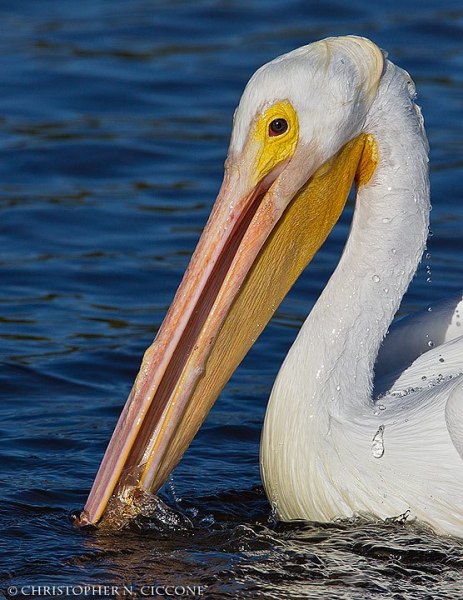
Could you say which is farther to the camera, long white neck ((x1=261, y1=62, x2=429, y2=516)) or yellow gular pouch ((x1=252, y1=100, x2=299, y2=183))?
long white neck ((x1=261, y1=62, x2=429, y2=516))

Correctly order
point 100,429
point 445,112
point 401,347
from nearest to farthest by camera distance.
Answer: point 401,347, point 100,429, point 445,112

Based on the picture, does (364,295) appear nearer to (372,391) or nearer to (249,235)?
(372,391)

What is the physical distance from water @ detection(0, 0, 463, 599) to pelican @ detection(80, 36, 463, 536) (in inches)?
7.5

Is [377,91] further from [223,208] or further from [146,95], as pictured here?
[146,95]

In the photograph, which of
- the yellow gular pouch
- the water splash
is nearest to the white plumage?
the water splash

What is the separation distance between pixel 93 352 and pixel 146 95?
3.77m

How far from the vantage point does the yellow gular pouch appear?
4.83 metres

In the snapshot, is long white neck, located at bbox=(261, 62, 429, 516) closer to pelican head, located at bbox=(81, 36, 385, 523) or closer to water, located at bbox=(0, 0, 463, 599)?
pelican head, located at bbox=(81, 36, 385, 523)

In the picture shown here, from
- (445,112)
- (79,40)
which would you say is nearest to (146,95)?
(79,40)

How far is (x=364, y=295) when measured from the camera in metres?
5.12

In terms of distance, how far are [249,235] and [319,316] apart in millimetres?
426

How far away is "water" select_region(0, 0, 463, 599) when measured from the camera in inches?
192

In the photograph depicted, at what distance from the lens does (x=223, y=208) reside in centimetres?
490

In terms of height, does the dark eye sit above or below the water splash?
above
